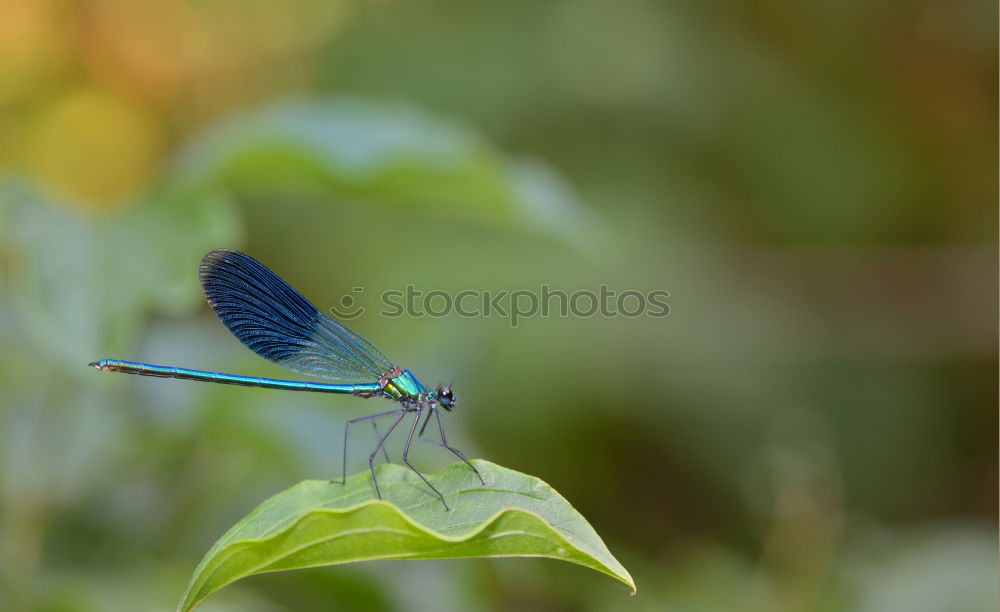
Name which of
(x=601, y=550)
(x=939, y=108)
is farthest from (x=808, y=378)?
(x=601, y=550)

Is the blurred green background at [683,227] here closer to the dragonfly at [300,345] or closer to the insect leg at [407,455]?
the dragonfly at [300,345]

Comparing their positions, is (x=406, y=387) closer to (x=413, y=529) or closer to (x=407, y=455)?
(x=407, y=455)

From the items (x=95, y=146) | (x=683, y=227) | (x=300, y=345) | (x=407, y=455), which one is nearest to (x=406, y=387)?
(x=407, y=455)

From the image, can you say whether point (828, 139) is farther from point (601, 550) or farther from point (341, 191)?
point (601, 550)

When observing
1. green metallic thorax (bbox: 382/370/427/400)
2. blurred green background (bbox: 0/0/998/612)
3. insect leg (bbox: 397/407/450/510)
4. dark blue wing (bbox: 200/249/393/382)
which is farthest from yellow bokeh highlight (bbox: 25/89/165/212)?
insect leg (bbox: 397/407/450/510)

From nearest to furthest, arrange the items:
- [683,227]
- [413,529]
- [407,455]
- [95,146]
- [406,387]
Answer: [413,529], [407,455], [406,387], [683,227], [95,146]

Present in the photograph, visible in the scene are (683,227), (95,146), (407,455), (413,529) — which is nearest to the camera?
(413,529)
